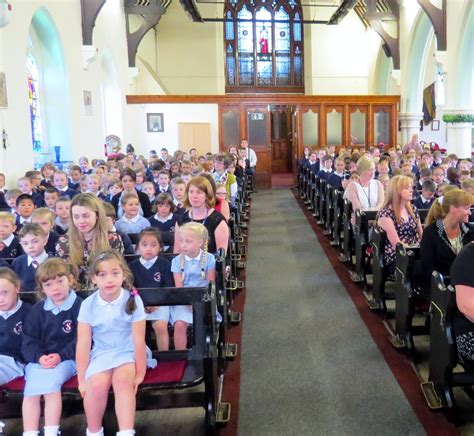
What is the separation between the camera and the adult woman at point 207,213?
4.16 meters

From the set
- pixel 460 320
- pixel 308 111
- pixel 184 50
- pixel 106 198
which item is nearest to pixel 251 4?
pixel 184 50

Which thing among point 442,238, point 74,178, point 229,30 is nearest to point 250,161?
point 74,178

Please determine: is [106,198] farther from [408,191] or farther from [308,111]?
[308,111]

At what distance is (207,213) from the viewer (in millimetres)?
4301

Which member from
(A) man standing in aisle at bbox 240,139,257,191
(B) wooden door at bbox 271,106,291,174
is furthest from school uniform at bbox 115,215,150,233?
(B) wooden door at bbox 271,106,291,174

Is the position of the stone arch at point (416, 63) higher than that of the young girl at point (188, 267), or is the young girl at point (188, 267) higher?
the stone arch at point (416, 63)

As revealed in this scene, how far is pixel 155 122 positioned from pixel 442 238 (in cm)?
1144

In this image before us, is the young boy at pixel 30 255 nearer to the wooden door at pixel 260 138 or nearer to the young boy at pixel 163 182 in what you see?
the young boy at pixel 163 182

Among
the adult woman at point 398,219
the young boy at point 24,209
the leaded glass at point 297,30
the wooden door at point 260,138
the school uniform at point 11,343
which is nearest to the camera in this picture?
the school uniform at point 11,343

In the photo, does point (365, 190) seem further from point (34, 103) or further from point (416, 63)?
point (416, 63)

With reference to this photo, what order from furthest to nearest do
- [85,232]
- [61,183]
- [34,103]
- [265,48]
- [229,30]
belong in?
[265,48] → [229,30] → [34,103] → [61,183] → [85,232]

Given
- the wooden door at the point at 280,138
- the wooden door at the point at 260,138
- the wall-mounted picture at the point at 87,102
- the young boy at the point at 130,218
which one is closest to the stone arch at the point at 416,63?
the wooden door at the point at 260,138

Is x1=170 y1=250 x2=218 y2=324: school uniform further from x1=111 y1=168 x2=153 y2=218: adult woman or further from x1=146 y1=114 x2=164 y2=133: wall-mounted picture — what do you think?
x1=146 y1=114 x2=164 y2=133: wall-mounted picture

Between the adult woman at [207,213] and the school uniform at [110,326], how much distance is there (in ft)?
4.60
